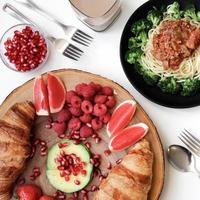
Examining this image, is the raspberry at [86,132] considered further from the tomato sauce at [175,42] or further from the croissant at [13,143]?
the tomato sauce at [175,42]

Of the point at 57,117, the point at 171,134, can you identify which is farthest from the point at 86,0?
the point at 171,134

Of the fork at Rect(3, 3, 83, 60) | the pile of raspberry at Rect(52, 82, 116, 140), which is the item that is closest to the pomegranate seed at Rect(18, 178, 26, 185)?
the pile of raspberry at Rect(52, 82, 116, 140)

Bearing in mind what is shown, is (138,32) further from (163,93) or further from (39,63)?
(39,63)

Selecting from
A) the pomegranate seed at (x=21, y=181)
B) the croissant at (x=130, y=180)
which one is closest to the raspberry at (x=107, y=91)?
the croissant at (x=130, y=180)

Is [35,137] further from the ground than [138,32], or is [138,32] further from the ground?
[138,32]

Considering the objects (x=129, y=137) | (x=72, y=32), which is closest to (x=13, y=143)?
(x=129, y=137)

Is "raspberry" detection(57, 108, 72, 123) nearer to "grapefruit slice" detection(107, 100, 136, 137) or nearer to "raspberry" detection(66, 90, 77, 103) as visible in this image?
"raspberry" detection(66, 90, 77, 103)
